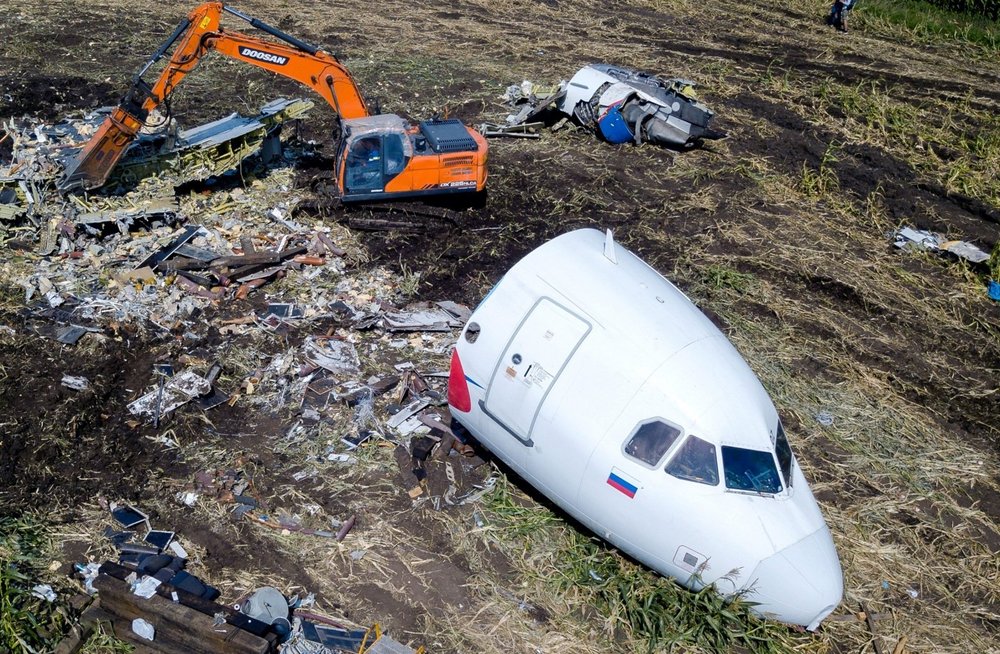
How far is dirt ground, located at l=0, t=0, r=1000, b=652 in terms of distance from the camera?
405 inches

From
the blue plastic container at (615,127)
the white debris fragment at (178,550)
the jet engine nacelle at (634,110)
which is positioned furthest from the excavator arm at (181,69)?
the white debris fragment at (178,550)

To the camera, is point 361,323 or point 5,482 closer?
point 5,482

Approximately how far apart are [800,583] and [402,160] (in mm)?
11041

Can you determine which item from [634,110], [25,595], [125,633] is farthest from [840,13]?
[25,595]

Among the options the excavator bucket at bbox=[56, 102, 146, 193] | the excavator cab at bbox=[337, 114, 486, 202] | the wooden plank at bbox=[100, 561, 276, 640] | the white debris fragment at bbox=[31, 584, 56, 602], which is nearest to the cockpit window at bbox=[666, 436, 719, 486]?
the wooden plank at bbox=[100, 561, 276, 640]

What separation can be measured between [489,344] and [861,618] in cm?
564

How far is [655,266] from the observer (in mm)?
16594

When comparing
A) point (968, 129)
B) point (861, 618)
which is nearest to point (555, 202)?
point (861, 618)

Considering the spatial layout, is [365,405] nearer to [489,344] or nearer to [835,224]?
[489,344]

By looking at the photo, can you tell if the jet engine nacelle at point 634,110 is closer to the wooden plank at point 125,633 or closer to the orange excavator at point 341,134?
the orange excavator at point 341,134

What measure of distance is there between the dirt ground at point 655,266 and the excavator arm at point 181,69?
8.93 ft

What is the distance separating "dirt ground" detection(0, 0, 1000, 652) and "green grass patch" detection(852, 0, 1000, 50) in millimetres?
729

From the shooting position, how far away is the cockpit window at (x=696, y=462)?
29.2ft

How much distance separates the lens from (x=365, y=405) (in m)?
12.5
